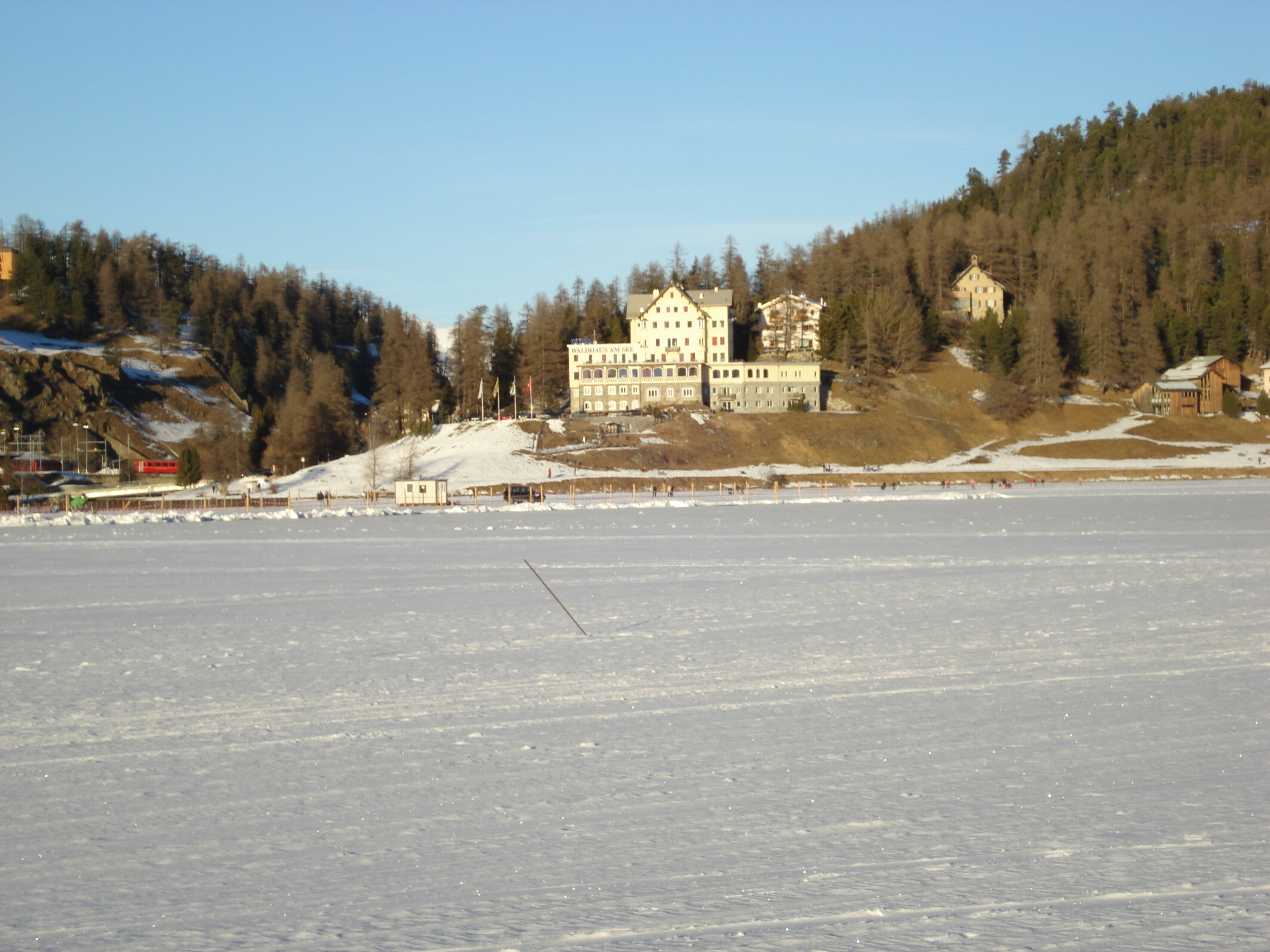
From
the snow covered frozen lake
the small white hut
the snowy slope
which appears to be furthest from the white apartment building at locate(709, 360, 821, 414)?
the snow covered frozen lake

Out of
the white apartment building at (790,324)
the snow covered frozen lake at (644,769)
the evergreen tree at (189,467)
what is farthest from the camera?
the white apartment building at (790,324)

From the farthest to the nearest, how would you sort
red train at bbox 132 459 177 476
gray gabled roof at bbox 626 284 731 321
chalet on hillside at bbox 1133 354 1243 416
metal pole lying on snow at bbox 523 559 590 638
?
red train at bbox 132 459 177 476 → gray gabled roof at bbox 626 284 731 321 → chalet on hillside at bbox 1133 354 1243 416 → metal pole lying on snow at bbox 523 559 590 638

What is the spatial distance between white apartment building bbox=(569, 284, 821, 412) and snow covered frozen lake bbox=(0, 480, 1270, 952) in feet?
222

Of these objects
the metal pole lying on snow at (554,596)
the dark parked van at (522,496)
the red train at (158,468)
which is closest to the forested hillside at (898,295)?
the red train at (158,468)

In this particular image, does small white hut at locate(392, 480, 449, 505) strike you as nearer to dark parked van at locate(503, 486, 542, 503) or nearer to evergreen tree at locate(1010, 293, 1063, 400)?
dark parked van at locate(503, 486, 542, 503)

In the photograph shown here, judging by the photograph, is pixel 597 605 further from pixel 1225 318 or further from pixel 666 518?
pixel 1225 318

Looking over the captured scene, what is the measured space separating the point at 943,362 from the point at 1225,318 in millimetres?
29935

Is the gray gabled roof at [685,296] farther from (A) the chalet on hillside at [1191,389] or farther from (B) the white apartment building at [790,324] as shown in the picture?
(A) the chalet on hillside at [1191,389]

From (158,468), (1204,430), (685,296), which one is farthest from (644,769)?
(158,468)

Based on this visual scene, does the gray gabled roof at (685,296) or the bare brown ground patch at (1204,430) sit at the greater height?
the gray gabled roof at (685,296)

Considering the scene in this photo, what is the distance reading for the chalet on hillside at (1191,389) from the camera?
8706 cm

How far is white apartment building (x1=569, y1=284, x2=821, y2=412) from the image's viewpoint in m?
86.8

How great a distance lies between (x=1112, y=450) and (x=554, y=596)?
71.3 m

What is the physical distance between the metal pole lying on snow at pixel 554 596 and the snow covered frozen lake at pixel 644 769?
314mm
